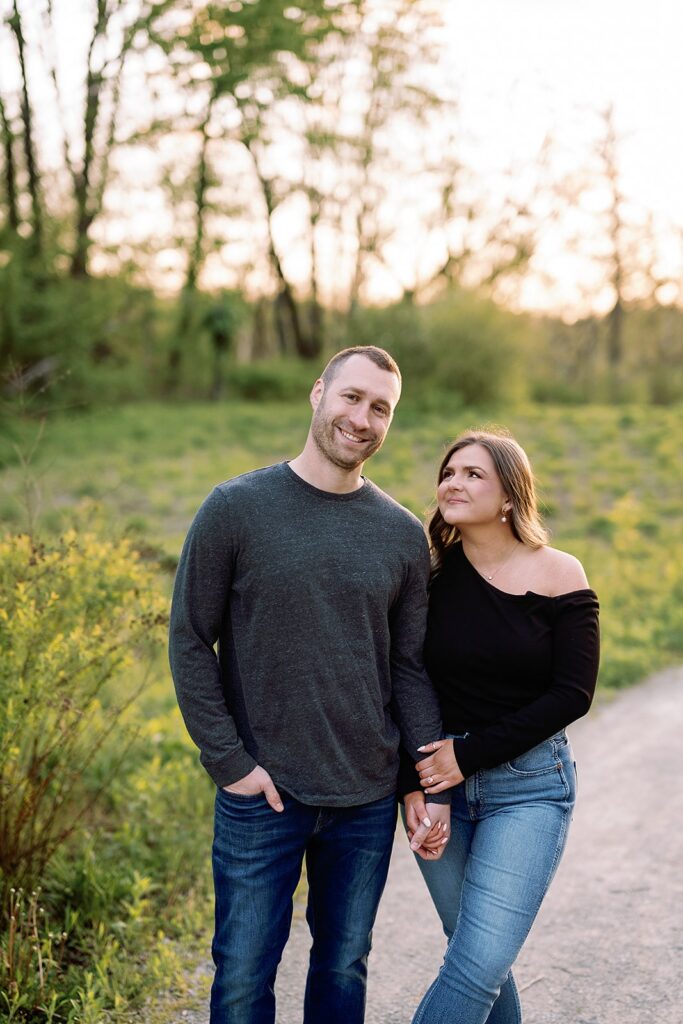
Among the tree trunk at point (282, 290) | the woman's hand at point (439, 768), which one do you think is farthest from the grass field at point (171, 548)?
the tree trunk at point (282, 290)

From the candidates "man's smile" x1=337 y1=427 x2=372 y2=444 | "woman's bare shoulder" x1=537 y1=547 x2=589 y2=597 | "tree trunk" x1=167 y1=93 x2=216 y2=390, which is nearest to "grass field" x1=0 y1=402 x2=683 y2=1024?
"man's smile" x1=337 y1=427 x2=372 y2=444

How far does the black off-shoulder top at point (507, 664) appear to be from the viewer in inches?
101

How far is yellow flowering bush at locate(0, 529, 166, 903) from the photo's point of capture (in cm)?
341

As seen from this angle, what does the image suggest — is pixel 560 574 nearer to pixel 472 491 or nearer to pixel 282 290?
pixel 472 491

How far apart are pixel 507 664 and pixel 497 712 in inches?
5.6

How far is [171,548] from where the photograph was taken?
9664 millimetres

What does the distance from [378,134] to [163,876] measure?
94.0ft

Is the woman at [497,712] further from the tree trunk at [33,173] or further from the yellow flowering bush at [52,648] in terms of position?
the tree trunk at [33,173]

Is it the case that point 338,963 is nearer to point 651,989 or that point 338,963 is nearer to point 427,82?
point 651,989

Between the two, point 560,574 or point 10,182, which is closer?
point 560,574

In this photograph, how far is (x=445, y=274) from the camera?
31047 millimetres

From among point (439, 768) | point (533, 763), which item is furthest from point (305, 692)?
point (533, 763)

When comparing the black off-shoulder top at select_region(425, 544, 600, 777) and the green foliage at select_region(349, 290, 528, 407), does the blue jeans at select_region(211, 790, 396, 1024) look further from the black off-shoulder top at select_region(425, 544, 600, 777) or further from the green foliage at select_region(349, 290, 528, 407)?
the green foliage at select_region(349, 290, 528, 407)

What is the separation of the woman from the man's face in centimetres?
31
